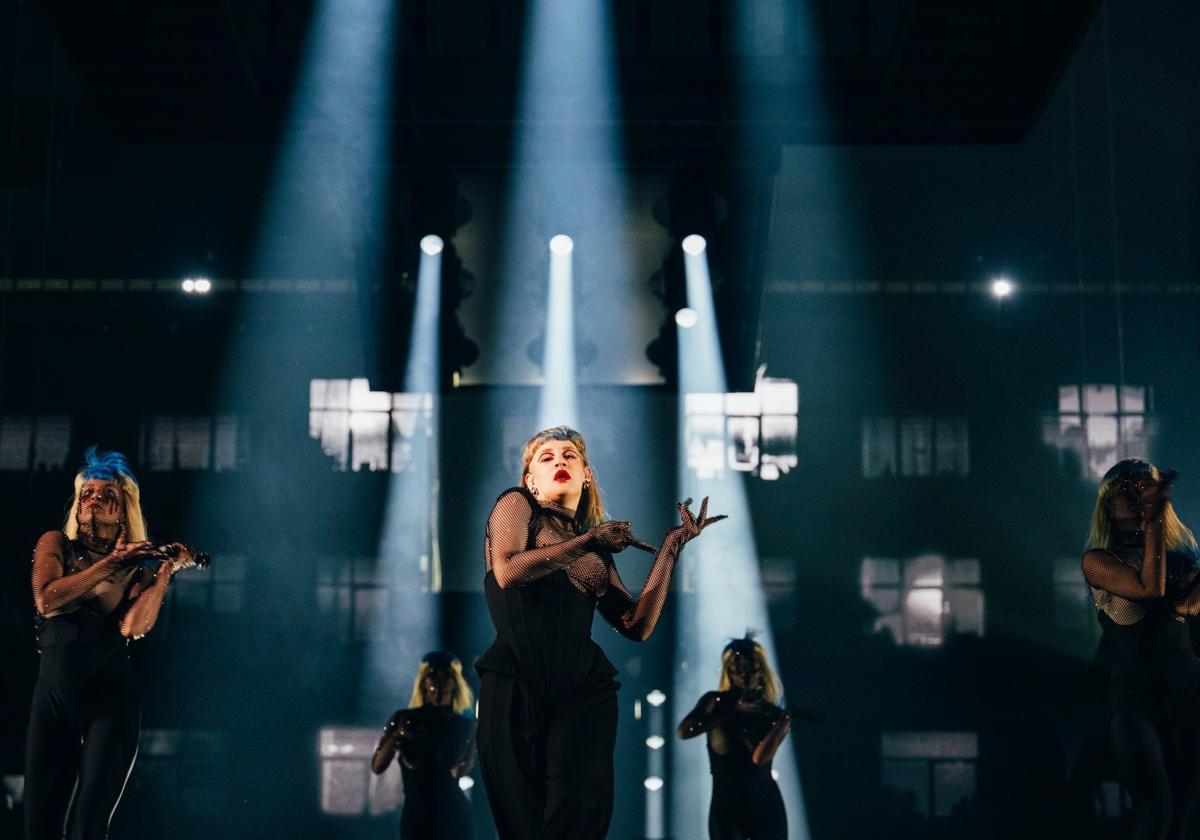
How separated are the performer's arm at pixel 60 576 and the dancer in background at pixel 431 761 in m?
2.50

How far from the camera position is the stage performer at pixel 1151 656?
4113 mm

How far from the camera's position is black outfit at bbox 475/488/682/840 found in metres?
3.10

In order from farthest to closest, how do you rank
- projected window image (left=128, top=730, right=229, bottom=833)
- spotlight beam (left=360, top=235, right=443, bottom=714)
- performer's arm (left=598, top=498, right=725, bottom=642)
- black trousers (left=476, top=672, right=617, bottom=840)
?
Result: spotlight beam (left=360, top=235, right=443, bottom=714)
projected window image (left=128, top=730, right=229, bottom=833)
performer's arm (left=598, top=498, right=725, bottom=642)
black trousers (left=476, top=672, right=617, bottom=840)

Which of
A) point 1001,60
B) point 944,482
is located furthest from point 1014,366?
point 1001,60

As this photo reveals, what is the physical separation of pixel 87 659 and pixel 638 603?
200 cm

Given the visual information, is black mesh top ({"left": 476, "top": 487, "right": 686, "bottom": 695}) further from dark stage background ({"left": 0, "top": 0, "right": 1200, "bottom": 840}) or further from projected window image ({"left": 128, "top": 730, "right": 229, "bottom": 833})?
projected window image ({"left": 128, "top": 730, "right": 229, "bottom": 833})

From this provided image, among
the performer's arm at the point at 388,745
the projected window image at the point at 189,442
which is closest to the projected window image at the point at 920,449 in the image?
the projected window image at the point at 189,442

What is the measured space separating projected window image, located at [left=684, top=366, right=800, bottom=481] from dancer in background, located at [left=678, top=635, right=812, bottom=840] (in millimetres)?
4172

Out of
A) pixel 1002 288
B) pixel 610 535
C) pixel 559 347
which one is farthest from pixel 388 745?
pixel 1002 288

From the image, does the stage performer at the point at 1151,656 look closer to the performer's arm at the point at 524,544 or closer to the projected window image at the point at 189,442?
the performer's arm at the point at 524,544

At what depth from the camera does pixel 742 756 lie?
588 cm

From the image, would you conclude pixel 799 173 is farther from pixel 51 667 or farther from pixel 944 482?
pixel 51 667

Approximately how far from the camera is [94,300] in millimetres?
13984

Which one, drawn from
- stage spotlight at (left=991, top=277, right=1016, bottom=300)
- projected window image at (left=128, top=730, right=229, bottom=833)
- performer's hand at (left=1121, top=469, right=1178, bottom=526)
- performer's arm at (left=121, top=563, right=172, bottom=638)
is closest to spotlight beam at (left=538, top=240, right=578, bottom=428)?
projected window image at (left=128, top=730, right=229, bottom=833)
